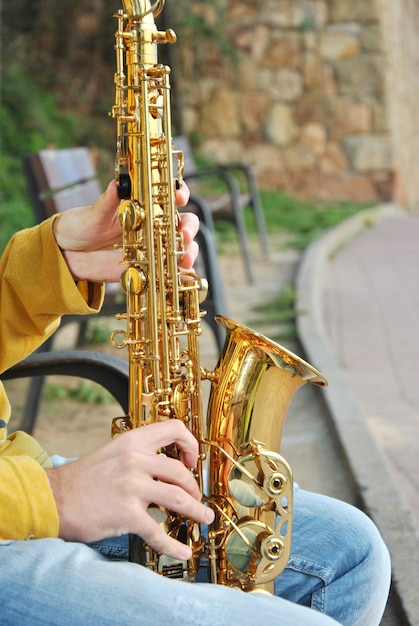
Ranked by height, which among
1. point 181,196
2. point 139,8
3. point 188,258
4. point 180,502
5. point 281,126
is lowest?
point 281,126

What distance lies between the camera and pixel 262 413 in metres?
1.85

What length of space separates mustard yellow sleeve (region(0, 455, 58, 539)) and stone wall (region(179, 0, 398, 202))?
32.4 ft

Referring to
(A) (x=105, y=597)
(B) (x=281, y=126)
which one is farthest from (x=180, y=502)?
→ (B) (x=281, y=126)

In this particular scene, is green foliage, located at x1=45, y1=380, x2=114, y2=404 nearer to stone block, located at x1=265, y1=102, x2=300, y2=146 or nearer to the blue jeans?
the blue jeans

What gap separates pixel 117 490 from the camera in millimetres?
1463

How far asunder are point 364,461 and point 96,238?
1844mm

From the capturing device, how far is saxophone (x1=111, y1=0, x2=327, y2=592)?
1.74 metres

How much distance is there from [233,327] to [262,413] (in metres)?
0.19

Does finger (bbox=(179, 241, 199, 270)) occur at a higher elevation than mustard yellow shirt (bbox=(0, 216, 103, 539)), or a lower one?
higher

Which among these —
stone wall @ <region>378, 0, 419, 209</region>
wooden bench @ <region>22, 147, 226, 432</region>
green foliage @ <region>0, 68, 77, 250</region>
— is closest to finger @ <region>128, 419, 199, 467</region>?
wooden bench @ <region>22, 147, 226, 432</region>

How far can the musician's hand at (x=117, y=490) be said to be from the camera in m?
1.46

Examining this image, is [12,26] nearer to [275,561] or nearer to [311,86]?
[311,86]

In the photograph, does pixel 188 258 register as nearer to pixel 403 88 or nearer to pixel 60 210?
pixel 60 210

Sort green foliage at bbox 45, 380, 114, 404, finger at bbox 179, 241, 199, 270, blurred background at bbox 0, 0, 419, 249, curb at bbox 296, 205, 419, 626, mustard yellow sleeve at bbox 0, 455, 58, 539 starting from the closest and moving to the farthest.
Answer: mustard yellow sleeve at bbox 0, 455, 58, 539, finger at bbox 179, 241, 199, 270, curb at bbox 296, 205, 419, 626, green foliage at bbox 45, 380, 114, 404, blurred background at bbox 0, 0, 419, 249
